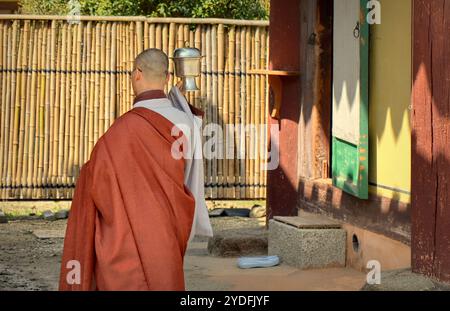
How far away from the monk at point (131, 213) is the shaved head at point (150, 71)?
4cm

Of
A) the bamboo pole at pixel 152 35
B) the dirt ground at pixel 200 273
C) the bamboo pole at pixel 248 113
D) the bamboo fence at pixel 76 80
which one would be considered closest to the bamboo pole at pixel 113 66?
the bamboo fence at pixel 76 80

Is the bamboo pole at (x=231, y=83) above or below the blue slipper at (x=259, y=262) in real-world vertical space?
above

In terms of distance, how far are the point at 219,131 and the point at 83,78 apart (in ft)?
5.59

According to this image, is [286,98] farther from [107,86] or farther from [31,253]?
[107,86]

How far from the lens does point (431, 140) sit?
652 cm

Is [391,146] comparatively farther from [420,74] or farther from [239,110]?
[239,110]

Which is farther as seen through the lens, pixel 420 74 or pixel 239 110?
pixel 239 110

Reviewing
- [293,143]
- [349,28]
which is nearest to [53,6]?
[293,143]

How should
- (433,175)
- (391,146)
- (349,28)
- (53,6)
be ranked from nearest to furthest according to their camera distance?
(433,175)
(391,146)
(349,28)
(53,6)

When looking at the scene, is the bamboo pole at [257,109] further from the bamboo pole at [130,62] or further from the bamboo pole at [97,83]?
the bamboo pole at [97,83]

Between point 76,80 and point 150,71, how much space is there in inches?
301

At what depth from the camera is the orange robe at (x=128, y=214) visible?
→ 211 inches

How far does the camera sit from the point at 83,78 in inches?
515

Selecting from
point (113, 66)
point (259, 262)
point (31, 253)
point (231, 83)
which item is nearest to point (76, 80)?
point (113, 66)
